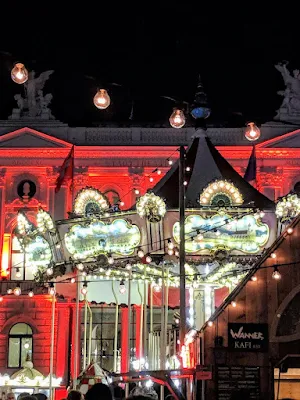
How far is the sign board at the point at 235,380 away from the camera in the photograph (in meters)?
13.1

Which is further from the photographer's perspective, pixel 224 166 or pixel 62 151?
pixel 62 151

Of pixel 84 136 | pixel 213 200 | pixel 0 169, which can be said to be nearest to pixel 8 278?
pixel 0 169

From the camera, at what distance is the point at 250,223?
20344 millimetres

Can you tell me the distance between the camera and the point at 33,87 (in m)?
37.1

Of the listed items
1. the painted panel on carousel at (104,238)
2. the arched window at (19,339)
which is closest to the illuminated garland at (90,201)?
the painted panel on carousel at (104,238)

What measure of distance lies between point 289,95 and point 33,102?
455 inches

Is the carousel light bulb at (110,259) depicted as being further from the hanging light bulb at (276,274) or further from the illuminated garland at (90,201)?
the hanging light bulb at (276,274)

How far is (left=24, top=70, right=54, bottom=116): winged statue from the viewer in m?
36.8

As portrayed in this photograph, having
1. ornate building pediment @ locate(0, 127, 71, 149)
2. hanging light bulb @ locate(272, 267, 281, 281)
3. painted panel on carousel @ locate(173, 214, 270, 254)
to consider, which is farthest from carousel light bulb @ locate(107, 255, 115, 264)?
ornate building pediment @ locate(0, 127, 71, 149)

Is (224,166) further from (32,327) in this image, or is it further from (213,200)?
(32,327)

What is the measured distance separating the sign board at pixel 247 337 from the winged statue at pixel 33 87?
25.0 meters

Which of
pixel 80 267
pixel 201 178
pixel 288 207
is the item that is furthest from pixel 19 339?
pixel 288 207

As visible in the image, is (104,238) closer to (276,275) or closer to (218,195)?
(218,195)

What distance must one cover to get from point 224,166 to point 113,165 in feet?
48.1
